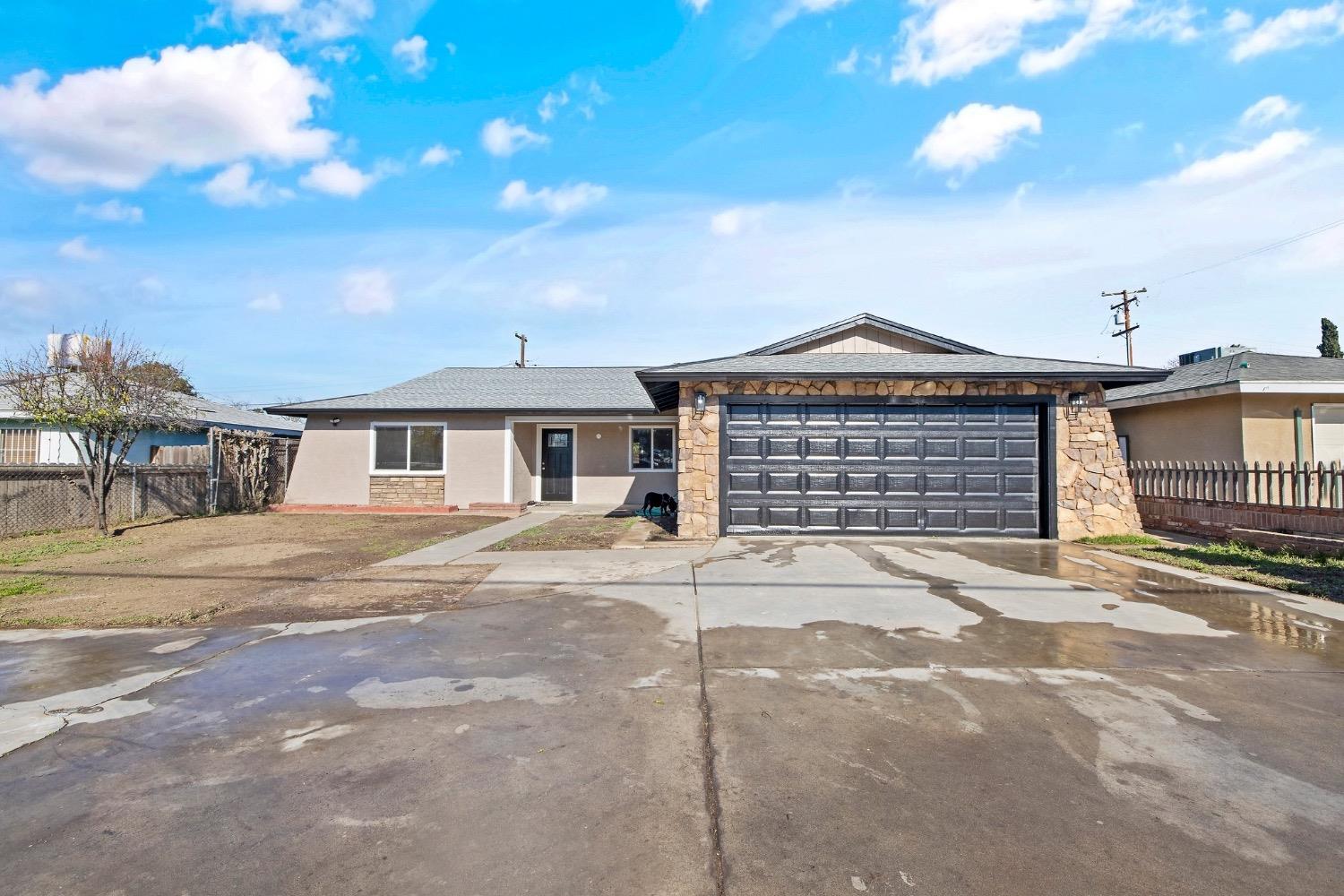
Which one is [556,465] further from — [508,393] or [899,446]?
[899,446]

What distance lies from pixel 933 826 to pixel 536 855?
1523 mm

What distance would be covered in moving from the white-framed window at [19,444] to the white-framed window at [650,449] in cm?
1561

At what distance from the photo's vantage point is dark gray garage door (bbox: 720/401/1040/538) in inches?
413

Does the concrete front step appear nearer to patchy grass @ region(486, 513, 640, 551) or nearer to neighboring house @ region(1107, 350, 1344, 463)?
patchy grass @ region(486, 513, 640, 551)

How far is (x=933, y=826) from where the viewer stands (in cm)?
250

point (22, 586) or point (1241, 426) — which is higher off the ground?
point (1241, 426)

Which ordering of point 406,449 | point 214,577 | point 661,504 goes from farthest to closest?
point 406,449 → point 661,504 → point 214,577

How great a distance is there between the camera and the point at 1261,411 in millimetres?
12148

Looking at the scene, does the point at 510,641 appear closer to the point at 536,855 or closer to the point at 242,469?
the point at 536,855

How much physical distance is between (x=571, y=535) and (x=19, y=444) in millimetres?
16321

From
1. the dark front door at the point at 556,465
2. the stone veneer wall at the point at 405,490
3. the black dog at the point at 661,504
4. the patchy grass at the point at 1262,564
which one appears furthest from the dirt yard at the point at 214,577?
the patchy grass at the point at 1262,564

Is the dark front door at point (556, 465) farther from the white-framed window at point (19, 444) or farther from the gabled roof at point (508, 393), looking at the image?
the white-framed window at point (19, 444)

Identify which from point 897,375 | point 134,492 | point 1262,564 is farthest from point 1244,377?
point 134,492

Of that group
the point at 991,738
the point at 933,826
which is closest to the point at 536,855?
the point at 933,826
